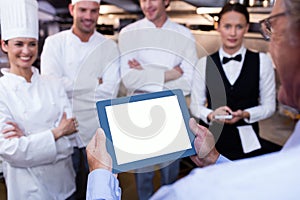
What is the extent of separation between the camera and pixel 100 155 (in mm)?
734

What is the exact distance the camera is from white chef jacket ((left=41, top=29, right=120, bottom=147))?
1.44 m

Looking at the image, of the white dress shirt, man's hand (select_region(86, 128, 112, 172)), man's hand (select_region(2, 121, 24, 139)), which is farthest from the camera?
man's hand (select_region(2, 121, 24, 139))

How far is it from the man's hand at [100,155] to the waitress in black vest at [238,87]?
2.86 ft

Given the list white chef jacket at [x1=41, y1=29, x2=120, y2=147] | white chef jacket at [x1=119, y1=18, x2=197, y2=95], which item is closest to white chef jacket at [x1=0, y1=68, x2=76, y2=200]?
white chef jacket at [x1=41, y1=29, x2=120, y2=147]

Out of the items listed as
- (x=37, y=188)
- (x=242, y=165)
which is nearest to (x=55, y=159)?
(x=37, y=188)

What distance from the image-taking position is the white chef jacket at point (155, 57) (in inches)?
54.8

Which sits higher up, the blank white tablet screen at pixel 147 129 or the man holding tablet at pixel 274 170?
the man holding tablet at pixel 274 170

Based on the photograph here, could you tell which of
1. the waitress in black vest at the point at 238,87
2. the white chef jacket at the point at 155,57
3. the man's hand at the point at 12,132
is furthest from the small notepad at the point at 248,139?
the man's hand at the point at 12,132

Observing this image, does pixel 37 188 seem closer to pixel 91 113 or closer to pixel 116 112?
pixel 91 113

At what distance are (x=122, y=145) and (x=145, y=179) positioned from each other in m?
1.14

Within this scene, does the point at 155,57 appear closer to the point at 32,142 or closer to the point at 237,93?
the point at 237,93

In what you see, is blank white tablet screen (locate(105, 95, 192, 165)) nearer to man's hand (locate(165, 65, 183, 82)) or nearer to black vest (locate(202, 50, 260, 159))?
man's hand (locate(165, 65, 183, 82))

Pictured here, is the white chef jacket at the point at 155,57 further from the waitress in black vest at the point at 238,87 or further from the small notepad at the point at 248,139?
the small notepad at the point at 248,139

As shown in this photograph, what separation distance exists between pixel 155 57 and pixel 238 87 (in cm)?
46
